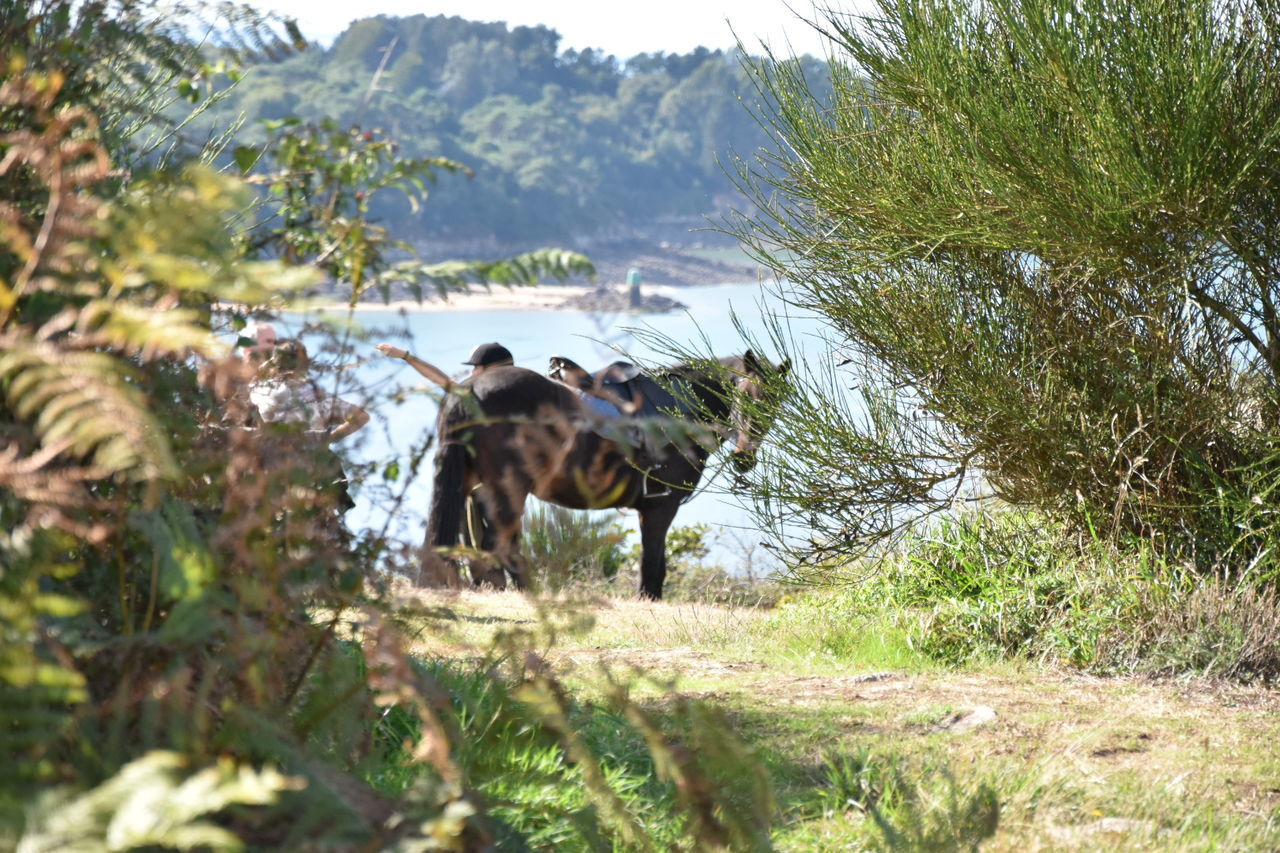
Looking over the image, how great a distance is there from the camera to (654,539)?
35.8 feet

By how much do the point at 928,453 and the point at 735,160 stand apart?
2.39 meters

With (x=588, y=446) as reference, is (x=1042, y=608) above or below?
below

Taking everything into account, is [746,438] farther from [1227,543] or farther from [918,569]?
[1227,543]

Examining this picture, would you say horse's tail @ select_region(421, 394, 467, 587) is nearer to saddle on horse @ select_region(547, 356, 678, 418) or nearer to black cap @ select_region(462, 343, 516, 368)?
black cap @ select_region(462, 343, 516, 368)

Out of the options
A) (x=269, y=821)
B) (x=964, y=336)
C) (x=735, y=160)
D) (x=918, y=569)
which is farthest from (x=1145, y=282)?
(x=269, y=821)

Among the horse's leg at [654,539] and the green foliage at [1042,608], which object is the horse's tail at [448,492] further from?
the green foliage at [1042,608]

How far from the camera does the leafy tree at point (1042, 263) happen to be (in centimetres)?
575

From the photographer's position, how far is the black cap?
9.55 meters

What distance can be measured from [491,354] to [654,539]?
246 cm

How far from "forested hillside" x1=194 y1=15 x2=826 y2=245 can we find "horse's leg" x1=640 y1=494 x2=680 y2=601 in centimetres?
2791

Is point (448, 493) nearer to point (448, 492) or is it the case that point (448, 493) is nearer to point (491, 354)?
point (448, 492)

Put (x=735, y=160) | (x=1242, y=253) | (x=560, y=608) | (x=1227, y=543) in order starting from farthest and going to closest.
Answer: (x=735, y=160) < (x=1227, y=543) < (x=1242, y=253) < (x=560, y=608)

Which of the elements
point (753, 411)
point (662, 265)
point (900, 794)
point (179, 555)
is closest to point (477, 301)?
point (900, 794)

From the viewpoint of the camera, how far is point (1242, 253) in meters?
6.18
